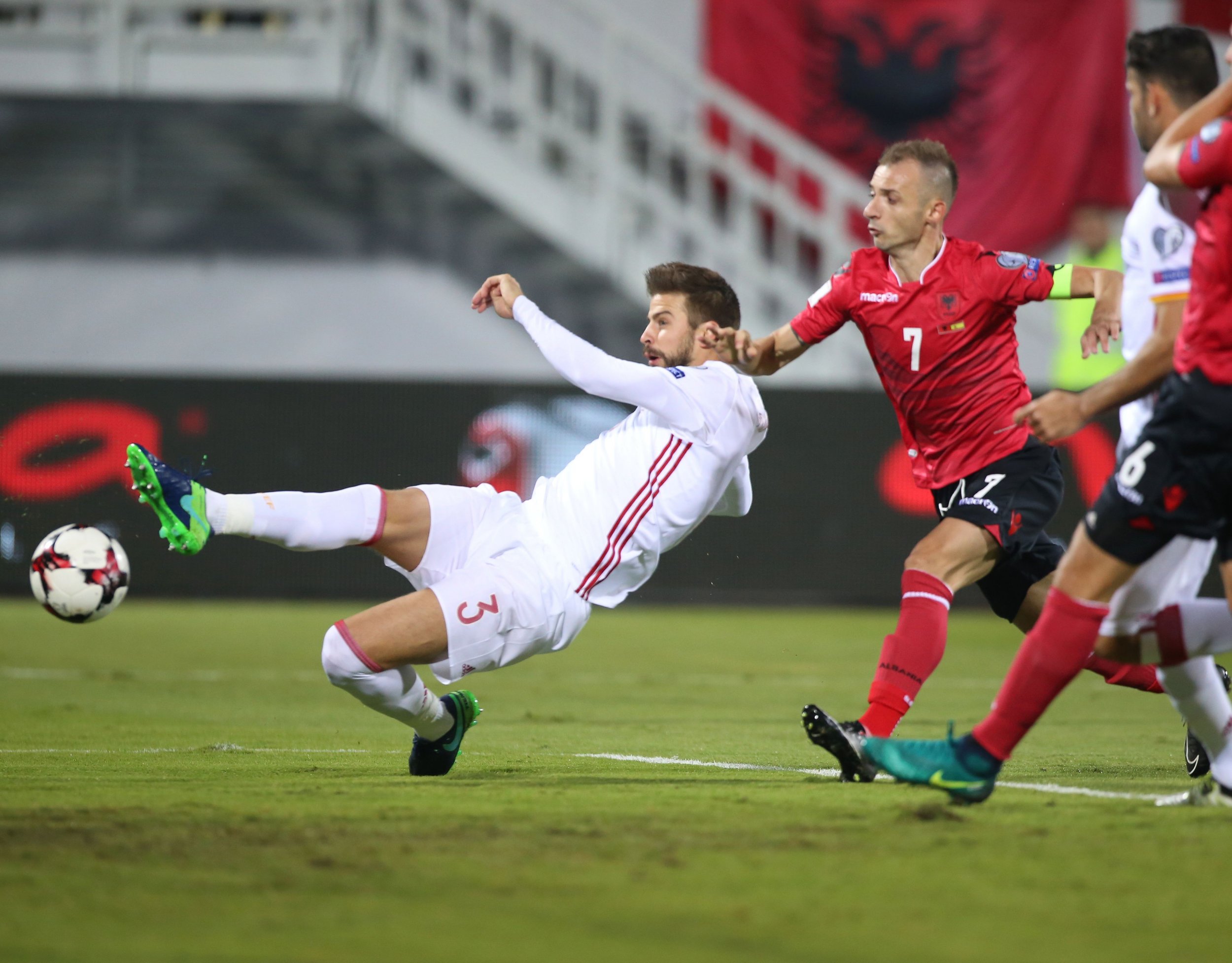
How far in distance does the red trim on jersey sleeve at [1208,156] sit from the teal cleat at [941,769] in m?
1.44

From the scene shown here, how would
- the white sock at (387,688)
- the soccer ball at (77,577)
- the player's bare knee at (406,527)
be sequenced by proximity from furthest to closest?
the soccer ball at (77,577) < the player's bare knee at (406,527) < the white sock at (387,688)

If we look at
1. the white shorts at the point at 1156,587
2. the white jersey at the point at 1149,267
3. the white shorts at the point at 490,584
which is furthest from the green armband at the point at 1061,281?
the white shorts at the point at 490,584

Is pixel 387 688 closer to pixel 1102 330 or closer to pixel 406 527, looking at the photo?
pixel 406 527

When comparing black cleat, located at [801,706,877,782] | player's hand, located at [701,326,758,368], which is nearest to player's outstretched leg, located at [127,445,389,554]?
player's hand, located at [701,326,758,368]

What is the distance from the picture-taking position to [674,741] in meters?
5.75

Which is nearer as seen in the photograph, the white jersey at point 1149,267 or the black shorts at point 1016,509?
the white jersey at point 1149,267

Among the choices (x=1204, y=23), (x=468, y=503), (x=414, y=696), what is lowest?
(x=414, y=696)

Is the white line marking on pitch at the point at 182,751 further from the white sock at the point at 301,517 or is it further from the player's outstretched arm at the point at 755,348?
the player's outstretched arm at the point at 755,348

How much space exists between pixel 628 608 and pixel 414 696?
835cm

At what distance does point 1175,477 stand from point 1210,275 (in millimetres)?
474

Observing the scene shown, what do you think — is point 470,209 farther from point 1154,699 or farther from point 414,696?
point 414,696

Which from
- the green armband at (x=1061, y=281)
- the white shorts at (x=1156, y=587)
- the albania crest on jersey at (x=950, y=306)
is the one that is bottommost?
Result: the white shorts at (x=1156, y=587)

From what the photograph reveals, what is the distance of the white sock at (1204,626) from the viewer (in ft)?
12.9

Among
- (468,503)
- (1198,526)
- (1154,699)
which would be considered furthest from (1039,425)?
(1154,699)
